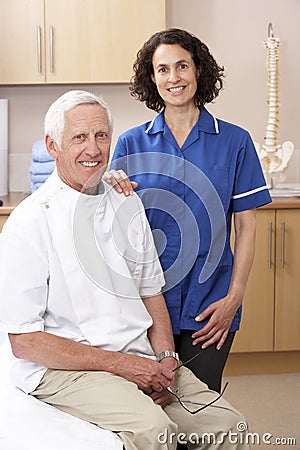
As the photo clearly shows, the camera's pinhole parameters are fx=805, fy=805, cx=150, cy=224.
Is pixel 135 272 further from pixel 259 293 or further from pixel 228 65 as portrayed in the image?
pixel 228 65

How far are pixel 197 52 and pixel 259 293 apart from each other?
1573 millimetres

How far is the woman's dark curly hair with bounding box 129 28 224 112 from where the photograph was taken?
2.17 metres

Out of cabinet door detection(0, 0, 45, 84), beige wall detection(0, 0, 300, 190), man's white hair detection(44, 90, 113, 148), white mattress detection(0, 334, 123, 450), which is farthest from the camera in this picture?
beige wall detection(0, 0, 300, 190)

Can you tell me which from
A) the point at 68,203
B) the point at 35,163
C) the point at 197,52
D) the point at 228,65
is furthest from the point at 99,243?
the point at 228,65

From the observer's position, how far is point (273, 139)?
3691mm

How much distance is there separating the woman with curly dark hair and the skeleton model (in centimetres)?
144

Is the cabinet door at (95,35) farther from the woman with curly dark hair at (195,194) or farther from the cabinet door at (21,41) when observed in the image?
the woman with curly dark hair at (195,194)

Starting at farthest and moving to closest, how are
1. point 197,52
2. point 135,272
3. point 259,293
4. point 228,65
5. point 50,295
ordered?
point 228,65, point 259,293, point 197,52, point 135,272, point 50,295

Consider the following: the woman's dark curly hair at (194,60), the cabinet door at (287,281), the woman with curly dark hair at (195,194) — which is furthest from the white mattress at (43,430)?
the cabinet door at (287,281)

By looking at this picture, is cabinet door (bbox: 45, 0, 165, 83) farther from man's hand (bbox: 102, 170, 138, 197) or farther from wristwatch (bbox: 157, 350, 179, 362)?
wristwatch (bbox: 157, 350, 179, 362)

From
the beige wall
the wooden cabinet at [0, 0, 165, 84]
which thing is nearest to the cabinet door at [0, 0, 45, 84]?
the wooden cabinet at [0, 0, 165, 84]

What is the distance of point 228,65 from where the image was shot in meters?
3.90

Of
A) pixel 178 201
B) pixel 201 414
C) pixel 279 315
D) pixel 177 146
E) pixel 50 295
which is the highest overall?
pixel 177 146

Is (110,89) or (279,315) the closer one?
(279,315)
